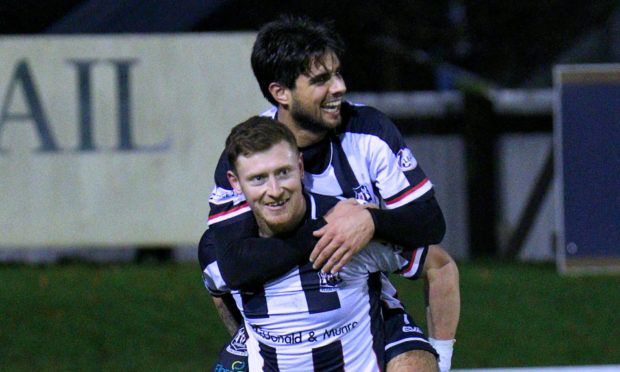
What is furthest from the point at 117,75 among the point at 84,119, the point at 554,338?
the point at 554,338

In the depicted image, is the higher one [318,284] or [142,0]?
[142,0]

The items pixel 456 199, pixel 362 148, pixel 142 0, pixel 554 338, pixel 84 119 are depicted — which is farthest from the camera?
pixel 456 199

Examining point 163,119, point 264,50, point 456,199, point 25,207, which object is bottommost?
point 456,199

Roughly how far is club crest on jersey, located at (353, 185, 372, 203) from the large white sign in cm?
666

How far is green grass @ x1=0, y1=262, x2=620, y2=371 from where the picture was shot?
802 cm

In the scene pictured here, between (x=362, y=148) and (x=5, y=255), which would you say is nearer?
(x=362, y=148)

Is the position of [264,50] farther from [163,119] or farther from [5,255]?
[5,255]

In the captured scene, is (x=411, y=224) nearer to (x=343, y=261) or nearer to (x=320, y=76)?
(x=343, y=261)

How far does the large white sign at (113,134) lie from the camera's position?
1045 cm

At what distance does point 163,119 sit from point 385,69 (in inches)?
287

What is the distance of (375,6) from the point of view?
54.6 feet

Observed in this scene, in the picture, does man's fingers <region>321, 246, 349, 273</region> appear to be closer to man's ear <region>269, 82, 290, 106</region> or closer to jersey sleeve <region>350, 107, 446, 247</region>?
jersey sleeve <region>350, 107, 446, 247</region>

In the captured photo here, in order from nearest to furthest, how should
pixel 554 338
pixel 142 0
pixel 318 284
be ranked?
pixel 318 284 < pixel 554 338 < pixel 142 0

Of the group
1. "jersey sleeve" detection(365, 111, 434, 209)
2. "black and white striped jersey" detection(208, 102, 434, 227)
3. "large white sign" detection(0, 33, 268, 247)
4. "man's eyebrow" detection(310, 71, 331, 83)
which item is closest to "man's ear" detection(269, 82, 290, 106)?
"man's eyebrow" detection(310, 71, 331, 83)
